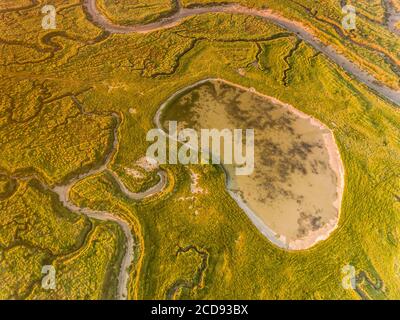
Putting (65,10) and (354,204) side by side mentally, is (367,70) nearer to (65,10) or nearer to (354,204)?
(354,204)

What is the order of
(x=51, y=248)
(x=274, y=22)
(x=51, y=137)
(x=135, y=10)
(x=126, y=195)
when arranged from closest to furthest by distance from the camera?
(x=51, y=248) < (x=126, y=195) < (x=51, y=137) < (x=135, y=10) < (x=274, y=22)

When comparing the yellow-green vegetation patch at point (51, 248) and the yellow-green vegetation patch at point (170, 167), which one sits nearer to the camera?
the yellow-green vegetation patch at point (51, 248)

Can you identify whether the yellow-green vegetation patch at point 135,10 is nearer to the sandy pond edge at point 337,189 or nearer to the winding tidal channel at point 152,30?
the winding tidal channel at point 152,30

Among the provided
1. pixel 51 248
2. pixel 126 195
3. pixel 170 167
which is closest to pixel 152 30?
pixel 170 167

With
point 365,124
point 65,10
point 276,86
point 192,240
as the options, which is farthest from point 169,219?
point 65,10

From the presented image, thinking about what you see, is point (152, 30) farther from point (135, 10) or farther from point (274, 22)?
point (274, 22)

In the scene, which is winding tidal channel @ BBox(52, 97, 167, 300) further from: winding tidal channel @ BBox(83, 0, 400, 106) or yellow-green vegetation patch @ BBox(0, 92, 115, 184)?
winding tidal channel @ BBox(83, 0, 400, 106)

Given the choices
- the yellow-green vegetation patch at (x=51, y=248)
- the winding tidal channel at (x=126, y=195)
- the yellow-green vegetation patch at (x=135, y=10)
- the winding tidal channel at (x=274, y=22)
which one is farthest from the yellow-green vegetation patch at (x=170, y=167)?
the yellow-green vegetation patch at (x=135, y=10)

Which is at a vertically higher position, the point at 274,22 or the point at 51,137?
the point at 274,22
